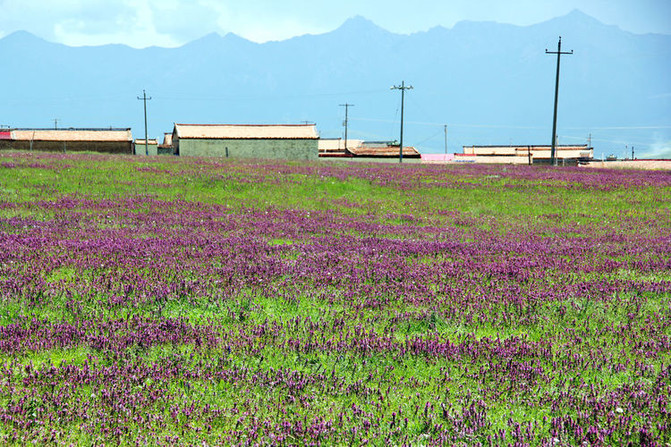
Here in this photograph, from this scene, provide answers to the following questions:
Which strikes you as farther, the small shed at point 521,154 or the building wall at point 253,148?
the small shed at point 521,154

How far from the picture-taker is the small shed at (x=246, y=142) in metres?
81.9

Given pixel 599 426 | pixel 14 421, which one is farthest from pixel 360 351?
pixel 14 421

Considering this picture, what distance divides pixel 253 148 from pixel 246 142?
1.48 metres

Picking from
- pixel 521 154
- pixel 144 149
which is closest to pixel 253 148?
pixel 144 149

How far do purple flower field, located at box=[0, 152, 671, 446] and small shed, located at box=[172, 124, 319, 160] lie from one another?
6920 centimetres

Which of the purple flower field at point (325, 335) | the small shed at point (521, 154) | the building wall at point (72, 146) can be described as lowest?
the purple flower field at point (325, 335)

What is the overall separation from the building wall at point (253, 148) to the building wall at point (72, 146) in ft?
50.5

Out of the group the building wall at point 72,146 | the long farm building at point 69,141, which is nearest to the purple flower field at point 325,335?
the building wall at point 72,146

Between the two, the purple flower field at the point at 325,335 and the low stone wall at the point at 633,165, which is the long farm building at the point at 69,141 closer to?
the low stone wall at the point at 633,165

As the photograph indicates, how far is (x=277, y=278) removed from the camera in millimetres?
8875

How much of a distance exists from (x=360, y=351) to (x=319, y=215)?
1178cm

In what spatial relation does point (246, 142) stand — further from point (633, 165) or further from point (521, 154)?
point (521, 154)

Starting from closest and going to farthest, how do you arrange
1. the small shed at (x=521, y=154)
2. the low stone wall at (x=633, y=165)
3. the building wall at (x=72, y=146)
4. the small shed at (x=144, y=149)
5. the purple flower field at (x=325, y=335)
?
the purple flower field at (x=325, y=335)
the low stone wall at (x=633, y=165)
the building wall at (x=72, y=146)
the small shed at (x=144, y=149)
the small shed at (x=521, y=154)

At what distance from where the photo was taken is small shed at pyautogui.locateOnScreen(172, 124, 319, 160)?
8188cm
